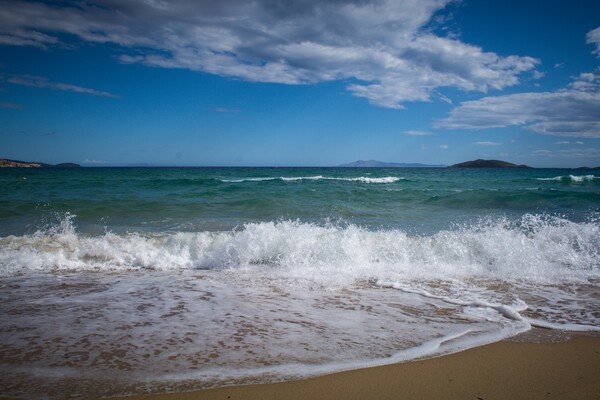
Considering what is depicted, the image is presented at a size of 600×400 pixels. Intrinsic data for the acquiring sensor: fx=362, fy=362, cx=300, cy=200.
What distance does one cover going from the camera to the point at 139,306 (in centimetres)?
458

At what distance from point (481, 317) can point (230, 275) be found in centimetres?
393

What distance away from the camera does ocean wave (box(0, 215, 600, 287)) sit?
6.49 m

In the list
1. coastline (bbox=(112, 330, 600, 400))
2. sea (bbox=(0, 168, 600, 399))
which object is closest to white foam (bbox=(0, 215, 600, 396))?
sea (bbox=(0, 168, 600, 399))

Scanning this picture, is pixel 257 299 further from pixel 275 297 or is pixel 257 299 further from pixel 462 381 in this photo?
pixel 462 381

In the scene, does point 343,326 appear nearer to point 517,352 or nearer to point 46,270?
point 517,352

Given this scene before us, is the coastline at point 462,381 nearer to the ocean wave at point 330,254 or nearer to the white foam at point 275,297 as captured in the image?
the white foam at point 275,297

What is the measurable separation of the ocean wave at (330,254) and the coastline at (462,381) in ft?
9.07

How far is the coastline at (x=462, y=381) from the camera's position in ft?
8.82

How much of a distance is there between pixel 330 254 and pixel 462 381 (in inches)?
178

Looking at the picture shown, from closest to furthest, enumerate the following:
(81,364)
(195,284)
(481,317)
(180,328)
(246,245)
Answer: (81,364) → (180,328) → (481,317) → (195,284) → (246,245)

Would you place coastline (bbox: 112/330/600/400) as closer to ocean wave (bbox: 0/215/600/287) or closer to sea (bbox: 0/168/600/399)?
sea (bbox: 0/168/600/399)

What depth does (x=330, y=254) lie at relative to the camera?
7.34 m

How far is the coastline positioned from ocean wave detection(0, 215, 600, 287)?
2764 mm

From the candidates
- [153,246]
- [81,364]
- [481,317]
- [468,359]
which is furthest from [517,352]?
[153,246]
